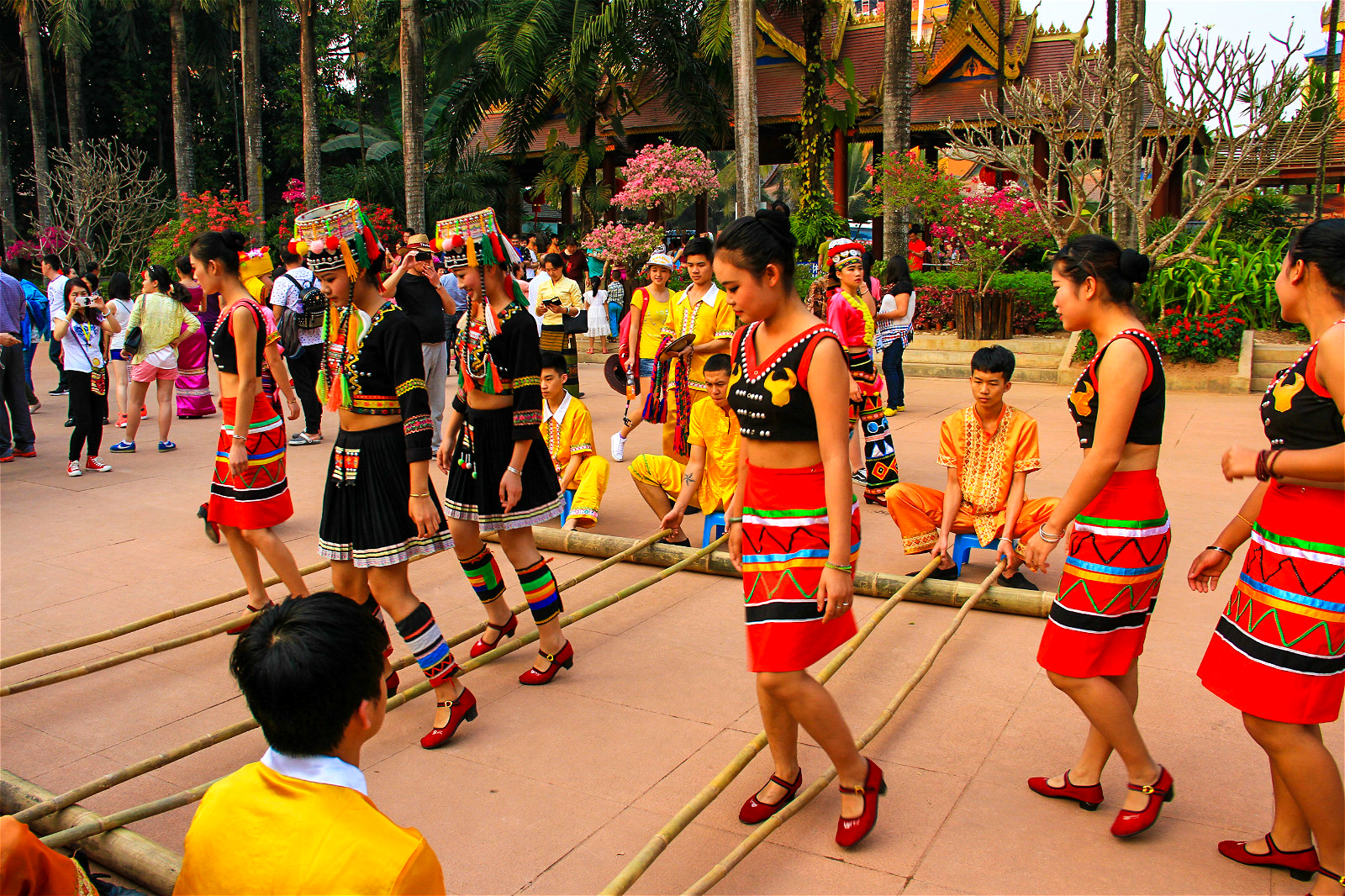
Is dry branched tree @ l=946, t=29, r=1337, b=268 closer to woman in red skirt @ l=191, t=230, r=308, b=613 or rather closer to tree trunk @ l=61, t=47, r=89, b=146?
woman in red skirt @ l=191, t=230, r=308, b=613

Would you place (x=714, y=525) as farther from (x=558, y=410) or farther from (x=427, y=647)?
(x=427, y=647)

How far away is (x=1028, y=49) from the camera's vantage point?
21000mm

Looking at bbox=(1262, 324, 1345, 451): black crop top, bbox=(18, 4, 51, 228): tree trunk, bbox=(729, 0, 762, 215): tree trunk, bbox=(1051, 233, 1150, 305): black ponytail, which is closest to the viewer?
A: bbox=(1262, 324, 1345, 451): black crop top

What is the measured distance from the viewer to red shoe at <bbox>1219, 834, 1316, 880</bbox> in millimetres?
2695

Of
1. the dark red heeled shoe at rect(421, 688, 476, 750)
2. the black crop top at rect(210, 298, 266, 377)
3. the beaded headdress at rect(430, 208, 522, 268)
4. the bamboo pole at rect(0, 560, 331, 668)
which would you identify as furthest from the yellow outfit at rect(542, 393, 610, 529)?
the dark red heeled shoe at rect(421, 688, 476, 750)

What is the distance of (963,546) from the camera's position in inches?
210

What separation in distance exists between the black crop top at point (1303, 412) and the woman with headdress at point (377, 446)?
2.70 m

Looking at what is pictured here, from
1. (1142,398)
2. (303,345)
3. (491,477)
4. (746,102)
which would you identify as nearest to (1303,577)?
(1142,398)

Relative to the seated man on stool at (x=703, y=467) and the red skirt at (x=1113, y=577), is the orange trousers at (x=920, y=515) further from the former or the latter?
the red skirt at (x=1113, y=577)

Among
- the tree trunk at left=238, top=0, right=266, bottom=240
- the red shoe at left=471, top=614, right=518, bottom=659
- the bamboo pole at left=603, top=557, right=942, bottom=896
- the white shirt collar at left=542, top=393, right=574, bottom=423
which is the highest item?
the tree trunk at left=238, top=0, right=266, bottom=240

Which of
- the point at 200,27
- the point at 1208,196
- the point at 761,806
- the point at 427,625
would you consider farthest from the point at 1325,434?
the point at 200,27

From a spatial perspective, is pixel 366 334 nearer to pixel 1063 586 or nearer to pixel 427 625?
pixel 427 625

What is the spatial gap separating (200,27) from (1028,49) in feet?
71.1

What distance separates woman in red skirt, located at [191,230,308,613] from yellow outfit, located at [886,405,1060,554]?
3.19 m
